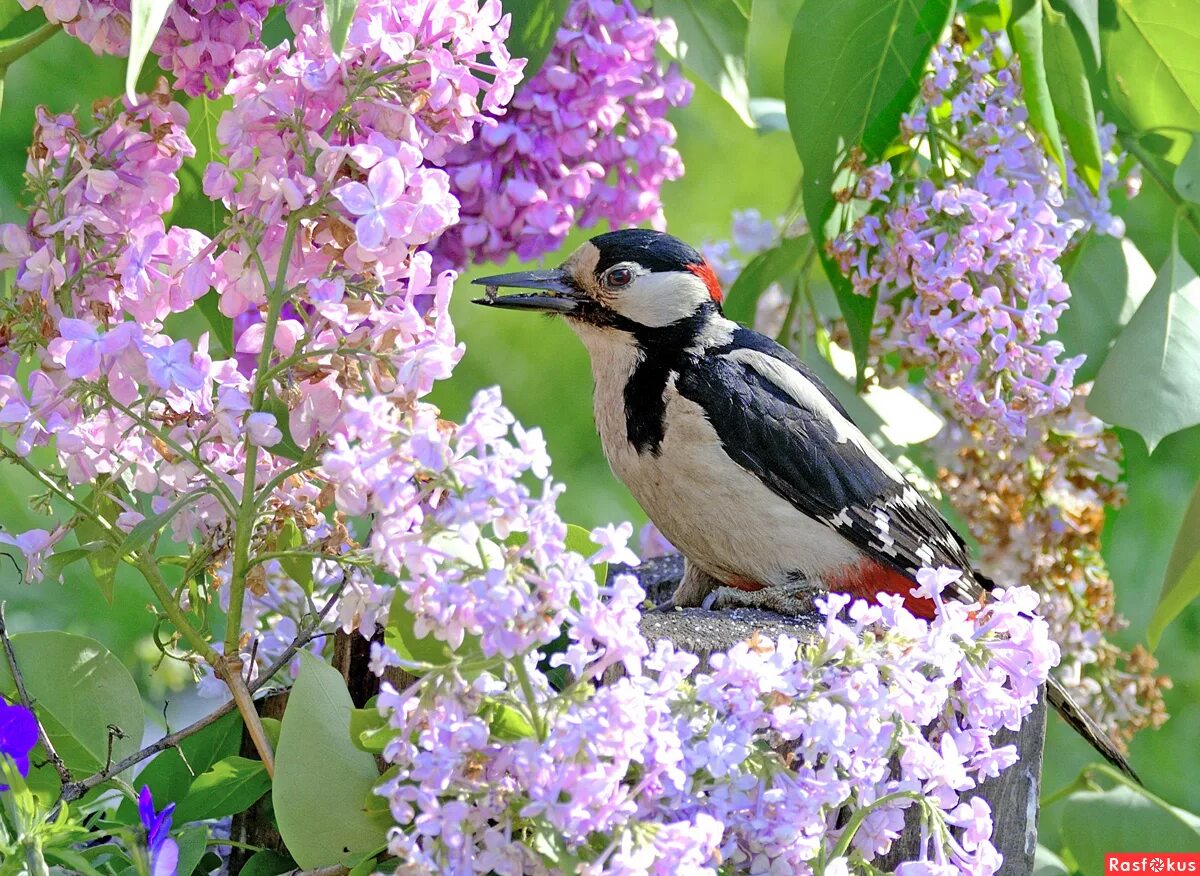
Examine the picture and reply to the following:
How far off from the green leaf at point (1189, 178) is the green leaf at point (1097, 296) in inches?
6.0

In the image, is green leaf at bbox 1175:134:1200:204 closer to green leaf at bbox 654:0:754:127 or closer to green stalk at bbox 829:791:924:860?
green leaf at bbox 654:0:754:127

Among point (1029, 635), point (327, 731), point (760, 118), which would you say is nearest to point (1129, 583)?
point (760, 118)

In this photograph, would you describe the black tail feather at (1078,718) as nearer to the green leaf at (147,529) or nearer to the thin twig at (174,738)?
the thin twig at (174,738)

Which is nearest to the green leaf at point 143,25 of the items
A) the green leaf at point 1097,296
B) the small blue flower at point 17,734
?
the small blue flower at point 17,734

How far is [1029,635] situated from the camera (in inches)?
42.4

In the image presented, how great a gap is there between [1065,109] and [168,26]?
111 cm

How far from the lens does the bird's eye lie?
181cm

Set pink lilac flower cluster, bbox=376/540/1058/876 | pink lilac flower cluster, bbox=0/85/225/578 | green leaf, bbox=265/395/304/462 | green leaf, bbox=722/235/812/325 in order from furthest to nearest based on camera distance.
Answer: green leaf, bbox=722/235/812/325 → green leaf, bbox=265/395/304/462 → pink lilac flower cluster, bbox=0/85/225/578 → pink lilac flower cluster, bbox=376/540/1058/876

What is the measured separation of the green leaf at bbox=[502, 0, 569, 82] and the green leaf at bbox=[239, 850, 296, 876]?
0.88 meters

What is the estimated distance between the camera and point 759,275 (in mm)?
2123

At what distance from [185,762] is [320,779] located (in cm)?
31

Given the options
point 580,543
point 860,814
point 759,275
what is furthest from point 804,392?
point 860,814

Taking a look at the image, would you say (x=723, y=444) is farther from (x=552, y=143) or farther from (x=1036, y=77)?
(x=1036, y=77)

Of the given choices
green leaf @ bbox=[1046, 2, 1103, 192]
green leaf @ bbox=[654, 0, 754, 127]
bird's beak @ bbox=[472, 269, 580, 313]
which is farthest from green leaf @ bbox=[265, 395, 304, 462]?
green leaf @ bbox=[1046, 2, 1103, 192]
